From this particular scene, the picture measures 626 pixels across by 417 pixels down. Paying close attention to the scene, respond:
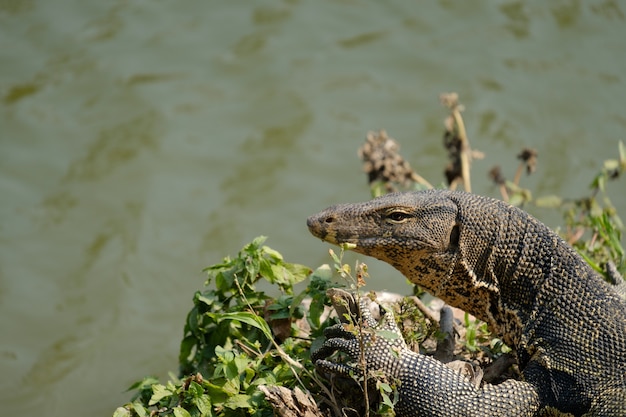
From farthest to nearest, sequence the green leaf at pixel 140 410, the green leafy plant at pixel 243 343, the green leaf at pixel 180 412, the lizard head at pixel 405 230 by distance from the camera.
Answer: the lizard head at pixel 405 230
the green leaf at pixel 140 410
the green leafy plant at pixel 243 343
the green leaf at pixel 180 412

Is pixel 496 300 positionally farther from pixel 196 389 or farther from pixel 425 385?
pixel 196 389

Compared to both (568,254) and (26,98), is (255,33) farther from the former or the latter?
(568,254)

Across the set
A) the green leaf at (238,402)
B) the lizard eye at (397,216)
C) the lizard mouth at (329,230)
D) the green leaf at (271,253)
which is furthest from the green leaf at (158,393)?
the lizard eye at (397,216)

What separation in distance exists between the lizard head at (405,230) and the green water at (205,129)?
4.17m

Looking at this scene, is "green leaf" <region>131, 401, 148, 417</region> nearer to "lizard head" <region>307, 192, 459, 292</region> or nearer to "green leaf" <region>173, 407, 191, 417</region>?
"green leaf" <region>173, 407, 191, 417</region>

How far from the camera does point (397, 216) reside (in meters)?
4.93

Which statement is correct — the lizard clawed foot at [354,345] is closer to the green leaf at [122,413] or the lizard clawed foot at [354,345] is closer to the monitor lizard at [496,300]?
the monitor lizard at [496,300]

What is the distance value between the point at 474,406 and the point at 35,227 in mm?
6831

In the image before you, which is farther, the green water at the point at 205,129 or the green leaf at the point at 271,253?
the green water at the point at 205,129

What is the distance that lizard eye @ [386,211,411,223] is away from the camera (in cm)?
492

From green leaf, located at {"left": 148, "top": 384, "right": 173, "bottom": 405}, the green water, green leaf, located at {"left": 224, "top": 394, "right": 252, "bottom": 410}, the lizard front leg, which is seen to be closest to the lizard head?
the lizard front leg

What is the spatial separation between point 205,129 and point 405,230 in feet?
22.3

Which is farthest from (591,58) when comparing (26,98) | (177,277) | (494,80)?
(26,98)

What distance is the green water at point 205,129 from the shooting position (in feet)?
30.9
